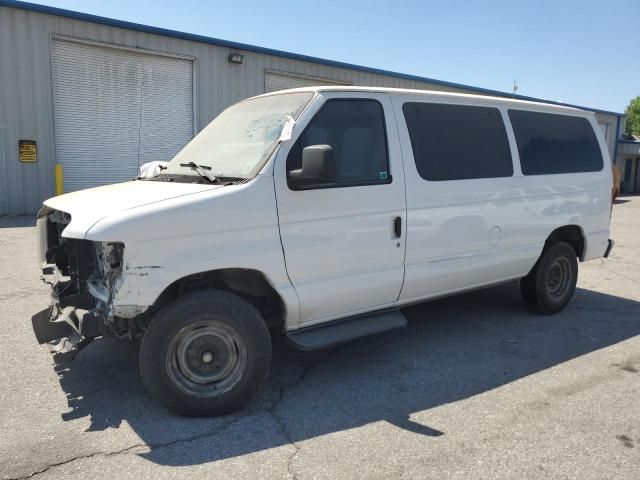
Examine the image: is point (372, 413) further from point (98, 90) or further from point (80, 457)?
point (98, 90)

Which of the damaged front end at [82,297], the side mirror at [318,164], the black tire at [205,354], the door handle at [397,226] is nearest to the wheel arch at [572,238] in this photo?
the door handle at [397,226]

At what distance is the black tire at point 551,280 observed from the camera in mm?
5738

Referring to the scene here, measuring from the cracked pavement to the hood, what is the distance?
1267 mm

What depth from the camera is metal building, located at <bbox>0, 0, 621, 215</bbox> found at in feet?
41.7

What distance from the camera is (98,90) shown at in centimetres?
1403

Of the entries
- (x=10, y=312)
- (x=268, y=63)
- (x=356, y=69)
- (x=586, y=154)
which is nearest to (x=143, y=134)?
(x=268, y=63)

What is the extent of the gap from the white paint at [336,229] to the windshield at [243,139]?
0.15m

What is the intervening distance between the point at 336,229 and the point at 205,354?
1.25 m

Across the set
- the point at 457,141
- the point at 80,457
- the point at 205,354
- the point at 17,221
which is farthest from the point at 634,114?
the point at 80,457

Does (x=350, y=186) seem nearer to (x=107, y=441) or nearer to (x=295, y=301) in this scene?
(x=295, y=301)

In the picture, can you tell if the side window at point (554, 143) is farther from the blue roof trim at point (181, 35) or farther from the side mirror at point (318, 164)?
the blue roof trim at point (181, 35)

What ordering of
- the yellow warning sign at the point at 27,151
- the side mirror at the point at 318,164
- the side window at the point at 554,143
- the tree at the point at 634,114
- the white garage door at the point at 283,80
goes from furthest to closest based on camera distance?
the tree at the point at 634,114, the white garage door at the point at 283,80, the yellow warning sign at the point at 27,151, the side window at the point at 554,143, the side mirror at the point at 318,164

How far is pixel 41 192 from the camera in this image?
13.3 meters

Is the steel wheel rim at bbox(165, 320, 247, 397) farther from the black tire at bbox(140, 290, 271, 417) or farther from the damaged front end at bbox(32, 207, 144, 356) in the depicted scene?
the damaged front end at bbox(32, 207, 144, 356)
